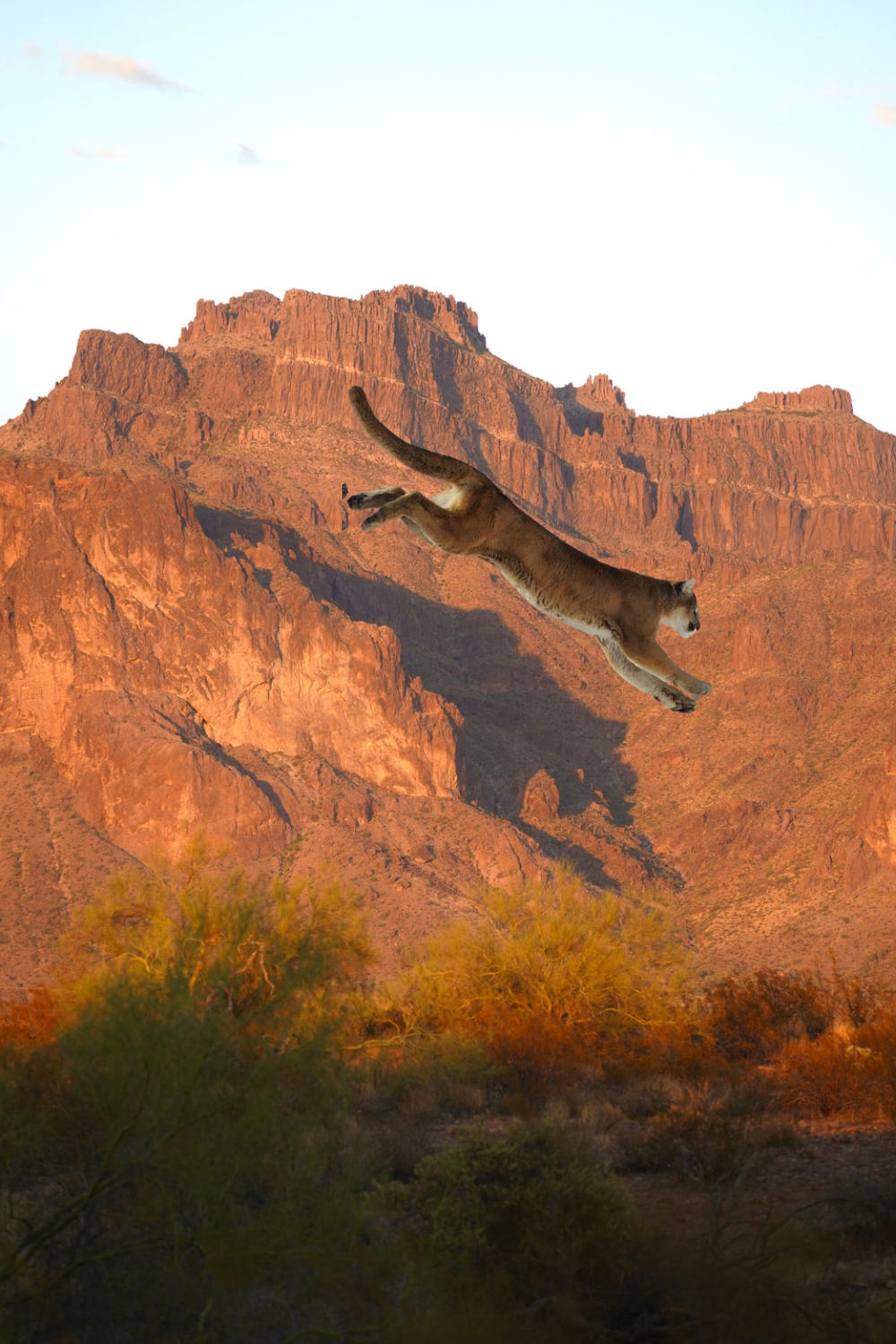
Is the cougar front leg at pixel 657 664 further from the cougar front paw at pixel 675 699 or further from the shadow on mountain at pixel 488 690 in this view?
the shadow on mountain at pixel 488 690

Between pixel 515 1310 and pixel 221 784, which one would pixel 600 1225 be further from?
pixel 221 784

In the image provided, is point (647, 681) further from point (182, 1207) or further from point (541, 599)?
point (182, 1207)

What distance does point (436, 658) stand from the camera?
130 metres

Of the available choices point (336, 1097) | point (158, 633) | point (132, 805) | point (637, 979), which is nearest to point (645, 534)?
point (158, 633)

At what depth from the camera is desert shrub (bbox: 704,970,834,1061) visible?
23.9 m

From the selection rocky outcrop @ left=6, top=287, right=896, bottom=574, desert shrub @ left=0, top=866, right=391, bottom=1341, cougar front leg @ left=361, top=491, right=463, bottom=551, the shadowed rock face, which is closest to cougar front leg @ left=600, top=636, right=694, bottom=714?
cougar front leg @ left=361, top=491, right=463, bottom=551

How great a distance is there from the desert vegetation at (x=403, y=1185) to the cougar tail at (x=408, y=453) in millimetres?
4967

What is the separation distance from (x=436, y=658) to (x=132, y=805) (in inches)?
1688

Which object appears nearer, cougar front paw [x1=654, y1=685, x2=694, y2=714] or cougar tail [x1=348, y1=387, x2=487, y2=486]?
cougar tail [x1=348, y1=387, x2=487, y2=486]

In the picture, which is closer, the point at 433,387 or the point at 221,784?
the point at 221,784

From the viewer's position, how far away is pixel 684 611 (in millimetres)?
7574

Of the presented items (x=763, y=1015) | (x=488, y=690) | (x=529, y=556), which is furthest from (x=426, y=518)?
(x=488, y=690)

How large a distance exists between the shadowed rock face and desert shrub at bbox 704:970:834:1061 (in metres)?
46.1

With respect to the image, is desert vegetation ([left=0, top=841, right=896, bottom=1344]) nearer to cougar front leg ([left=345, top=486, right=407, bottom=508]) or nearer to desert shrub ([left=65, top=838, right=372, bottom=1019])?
desert shrub ([left=65, top=838, right=372, bottom=1019])
